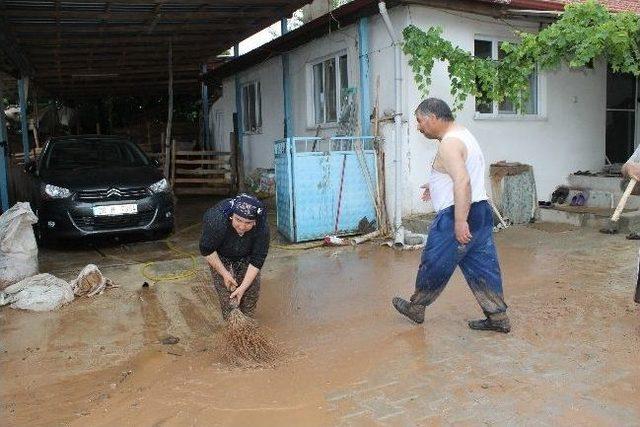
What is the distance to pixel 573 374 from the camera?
3.75 m

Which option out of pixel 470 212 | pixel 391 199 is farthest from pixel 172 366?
pixel 391 199

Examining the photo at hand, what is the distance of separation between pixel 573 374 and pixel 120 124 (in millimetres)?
23145

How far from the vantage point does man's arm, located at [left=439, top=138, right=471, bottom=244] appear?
418 centimetres

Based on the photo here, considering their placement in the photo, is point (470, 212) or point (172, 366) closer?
point (172, 366)

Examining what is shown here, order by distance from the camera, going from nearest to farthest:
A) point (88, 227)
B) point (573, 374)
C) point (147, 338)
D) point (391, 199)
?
point (573, 374), point (147, 338), point (88, 227), point (391, 199)

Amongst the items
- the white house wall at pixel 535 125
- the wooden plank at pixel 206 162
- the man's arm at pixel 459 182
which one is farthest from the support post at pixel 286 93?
the man's arm at pixel 459 182

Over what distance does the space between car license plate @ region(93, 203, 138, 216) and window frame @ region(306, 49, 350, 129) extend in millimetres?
3821

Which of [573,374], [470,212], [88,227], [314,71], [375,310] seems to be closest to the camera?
[573,374]

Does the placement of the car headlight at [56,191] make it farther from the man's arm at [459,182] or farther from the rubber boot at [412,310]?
the man's arm at [459,182]

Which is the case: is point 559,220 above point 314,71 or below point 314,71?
below

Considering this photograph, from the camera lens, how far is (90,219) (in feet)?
25.6

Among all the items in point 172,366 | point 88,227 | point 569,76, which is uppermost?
point 569,76

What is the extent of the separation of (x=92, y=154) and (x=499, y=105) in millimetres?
6459

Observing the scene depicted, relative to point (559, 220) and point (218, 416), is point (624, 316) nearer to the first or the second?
point (218, 416)
